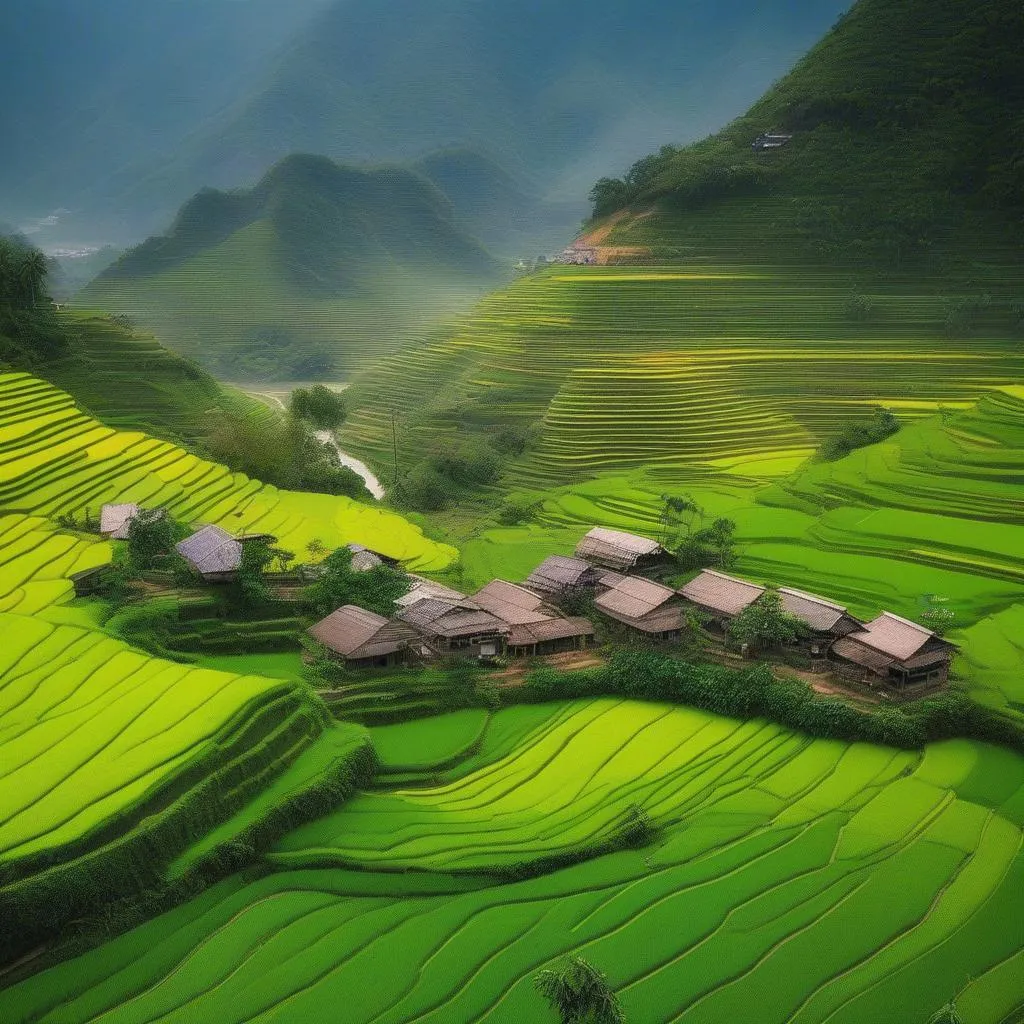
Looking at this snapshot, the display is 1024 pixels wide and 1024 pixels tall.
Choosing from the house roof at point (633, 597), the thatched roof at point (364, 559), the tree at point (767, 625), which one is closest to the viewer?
the tree at point (767, 625)

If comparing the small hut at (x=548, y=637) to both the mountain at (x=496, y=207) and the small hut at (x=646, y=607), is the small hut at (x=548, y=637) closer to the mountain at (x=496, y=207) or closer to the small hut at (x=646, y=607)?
the small hut at (x=646, y=607)

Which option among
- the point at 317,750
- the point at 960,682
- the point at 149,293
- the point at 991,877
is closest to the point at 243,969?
the point at 317,750

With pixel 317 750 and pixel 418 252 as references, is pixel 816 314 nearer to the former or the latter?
pixel 317 750

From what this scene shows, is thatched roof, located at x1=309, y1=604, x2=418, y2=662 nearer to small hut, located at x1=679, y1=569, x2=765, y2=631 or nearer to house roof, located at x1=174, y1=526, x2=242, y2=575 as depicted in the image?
house roof, located at x1=174, y1=526, x2=242, y2=575

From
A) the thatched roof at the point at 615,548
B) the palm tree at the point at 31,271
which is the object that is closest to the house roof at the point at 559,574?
the thatched roof at the point at 615,548

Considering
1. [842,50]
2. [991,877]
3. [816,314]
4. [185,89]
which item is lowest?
[991,877]
